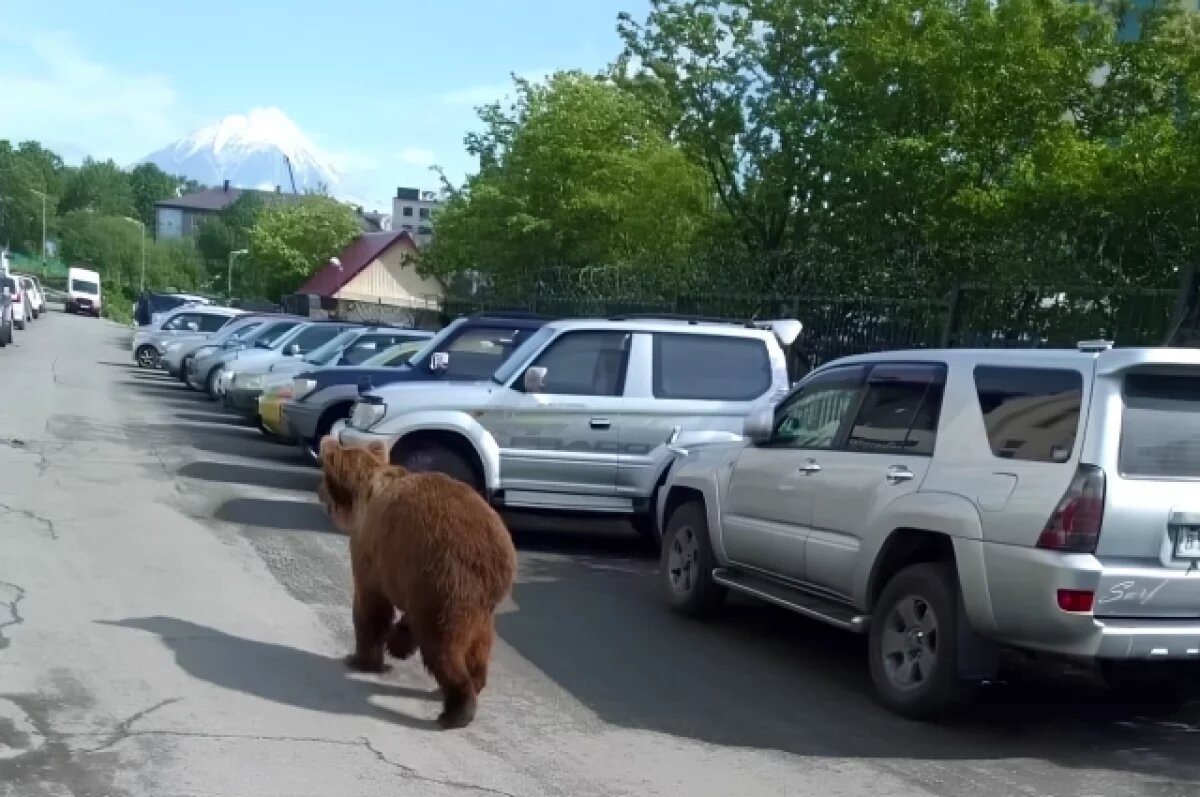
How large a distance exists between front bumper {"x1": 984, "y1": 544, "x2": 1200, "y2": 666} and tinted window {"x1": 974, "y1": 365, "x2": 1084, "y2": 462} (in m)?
0.50

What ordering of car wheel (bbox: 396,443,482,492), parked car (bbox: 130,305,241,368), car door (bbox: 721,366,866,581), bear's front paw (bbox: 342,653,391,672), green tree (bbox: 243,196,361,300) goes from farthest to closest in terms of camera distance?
green tree (bbox: 243,196,361,300) → parked car (bbox: 130,305,241,368) → car wheel (bbox: 396,443,482,492) → car door (bbox: 721,366,866,581) → bear's front paw (bbox: 342,653,391,672)

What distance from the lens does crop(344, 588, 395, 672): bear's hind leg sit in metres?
7.53

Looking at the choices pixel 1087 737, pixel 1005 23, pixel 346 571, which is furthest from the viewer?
pixel 1005 23

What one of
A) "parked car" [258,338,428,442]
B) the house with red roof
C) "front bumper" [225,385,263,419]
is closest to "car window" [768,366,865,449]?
"parked car" [258,338,428,442]

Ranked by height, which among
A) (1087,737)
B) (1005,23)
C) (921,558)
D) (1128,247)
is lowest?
(1087,737)

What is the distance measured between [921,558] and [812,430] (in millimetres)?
1343

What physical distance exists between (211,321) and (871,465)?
1186 inches

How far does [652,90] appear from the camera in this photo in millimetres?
23016

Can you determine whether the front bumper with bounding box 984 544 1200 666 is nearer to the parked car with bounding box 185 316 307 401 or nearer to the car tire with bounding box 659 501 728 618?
the car tire with bounding box 659 501 728 618

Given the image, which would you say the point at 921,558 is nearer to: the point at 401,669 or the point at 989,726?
the point at 989,726

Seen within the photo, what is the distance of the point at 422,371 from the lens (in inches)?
560

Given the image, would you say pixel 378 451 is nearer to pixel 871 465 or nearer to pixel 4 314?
pixel 871 465

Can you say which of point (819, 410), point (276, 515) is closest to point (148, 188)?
point (276, 515)

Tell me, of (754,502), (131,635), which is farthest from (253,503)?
(754,502)
